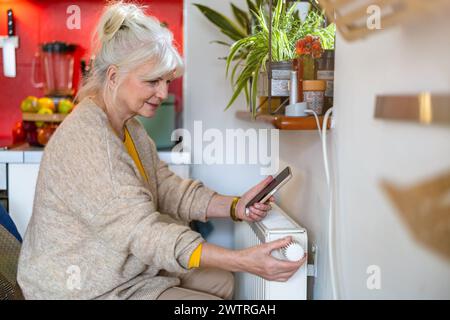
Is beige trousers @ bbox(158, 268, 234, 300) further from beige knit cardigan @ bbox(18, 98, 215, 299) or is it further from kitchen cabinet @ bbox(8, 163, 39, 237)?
kitchen cabinet @ bbox(8, 163, 39, 237)

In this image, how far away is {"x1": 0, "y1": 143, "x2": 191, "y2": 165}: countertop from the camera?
2.06 metres

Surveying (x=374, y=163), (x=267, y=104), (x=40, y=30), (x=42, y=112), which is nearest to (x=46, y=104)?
(x=42, y=112)

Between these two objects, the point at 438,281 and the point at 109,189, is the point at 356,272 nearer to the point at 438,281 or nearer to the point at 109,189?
the point at 438,281

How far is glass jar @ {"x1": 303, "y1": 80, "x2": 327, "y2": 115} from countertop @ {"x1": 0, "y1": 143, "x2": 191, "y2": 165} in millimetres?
991

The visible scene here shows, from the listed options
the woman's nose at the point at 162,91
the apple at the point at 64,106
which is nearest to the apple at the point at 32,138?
the apple at the point at 64,106

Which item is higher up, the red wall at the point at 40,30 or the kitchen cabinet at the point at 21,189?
the red wall at the point at 40,30

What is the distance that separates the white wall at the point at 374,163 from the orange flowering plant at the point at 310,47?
3.3 inches

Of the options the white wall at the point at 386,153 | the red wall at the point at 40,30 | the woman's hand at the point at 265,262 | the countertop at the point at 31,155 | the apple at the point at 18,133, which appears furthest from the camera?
the red wall at the point at 40,30

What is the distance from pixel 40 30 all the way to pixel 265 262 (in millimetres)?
1744

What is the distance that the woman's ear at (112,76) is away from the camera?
1.29 m

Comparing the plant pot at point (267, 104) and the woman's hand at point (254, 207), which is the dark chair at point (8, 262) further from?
the plant pot at point (267, 104)

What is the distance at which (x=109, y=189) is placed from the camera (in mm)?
1128

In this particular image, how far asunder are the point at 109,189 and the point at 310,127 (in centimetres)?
40
